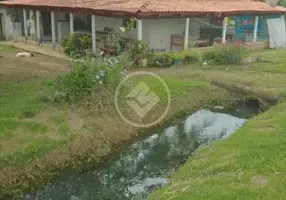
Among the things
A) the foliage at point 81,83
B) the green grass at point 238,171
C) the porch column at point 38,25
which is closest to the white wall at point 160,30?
the porch column at point 38,25

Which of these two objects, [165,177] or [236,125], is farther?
[236,125]

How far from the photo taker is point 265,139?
26.9ft

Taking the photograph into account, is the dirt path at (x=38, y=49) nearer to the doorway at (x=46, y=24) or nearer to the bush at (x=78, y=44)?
the bush at (x=78, y=44)

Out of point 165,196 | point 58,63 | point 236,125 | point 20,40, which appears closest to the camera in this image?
point 165,196

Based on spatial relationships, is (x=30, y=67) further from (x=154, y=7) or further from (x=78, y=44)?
(x=154, y=7)

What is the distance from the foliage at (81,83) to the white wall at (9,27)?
17.1 metres

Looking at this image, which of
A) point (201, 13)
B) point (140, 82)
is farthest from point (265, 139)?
point (201, 13)

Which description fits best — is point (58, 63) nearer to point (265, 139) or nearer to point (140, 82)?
point (140, 82)

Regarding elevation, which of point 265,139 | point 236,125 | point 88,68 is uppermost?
point 88,68

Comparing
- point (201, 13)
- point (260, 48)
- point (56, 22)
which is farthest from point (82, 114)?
point (260, 48)

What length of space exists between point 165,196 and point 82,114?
4301 mm

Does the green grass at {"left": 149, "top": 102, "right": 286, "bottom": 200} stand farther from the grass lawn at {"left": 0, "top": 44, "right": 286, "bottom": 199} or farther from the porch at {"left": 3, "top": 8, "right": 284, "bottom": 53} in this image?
the porch at {"left": 3, "top": 8, "right": 284, "bottom": 53}

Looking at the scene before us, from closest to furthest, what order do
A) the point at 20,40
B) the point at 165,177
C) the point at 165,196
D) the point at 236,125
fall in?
the point at 165,196, the point at 165,177, the point at 236,125, the point at 20,40

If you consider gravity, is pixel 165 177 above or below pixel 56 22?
below
